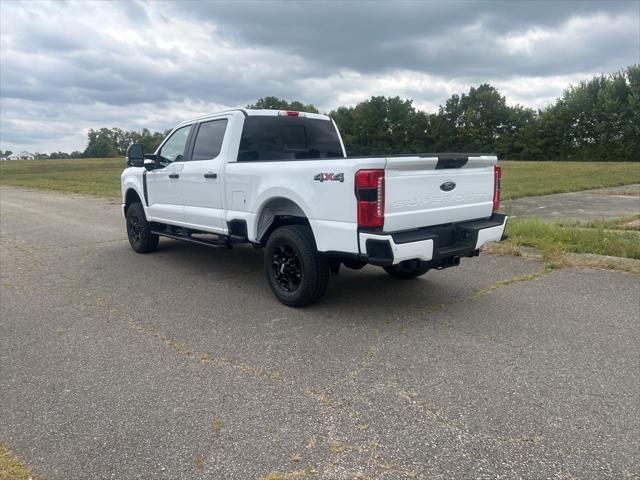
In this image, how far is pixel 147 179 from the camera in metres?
7.67

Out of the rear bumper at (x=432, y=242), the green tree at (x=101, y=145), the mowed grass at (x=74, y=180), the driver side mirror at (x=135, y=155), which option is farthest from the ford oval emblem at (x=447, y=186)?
the green tree at (x=101, y=145)

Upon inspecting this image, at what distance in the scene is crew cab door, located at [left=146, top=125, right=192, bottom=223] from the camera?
689 cm

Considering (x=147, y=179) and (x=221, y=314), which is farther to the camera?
(x=147, y=179)

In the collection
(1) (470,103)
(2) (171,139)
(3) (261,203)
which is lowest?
(3) (261,203)

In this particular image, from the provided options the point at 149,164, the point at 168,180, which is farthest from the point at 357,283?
the point at 149,164

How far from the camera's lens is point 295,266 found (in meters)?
5.10

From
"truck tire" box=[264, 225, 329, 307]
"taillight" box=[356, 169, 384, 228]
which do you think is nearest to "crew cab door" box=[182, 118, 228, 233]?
"truck tire" box=[264, 225, 329, 307]

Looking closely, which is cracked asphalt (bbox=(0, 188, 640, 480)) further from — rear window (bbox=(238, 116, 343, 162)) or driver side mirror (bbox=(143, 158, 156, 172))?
driver side mirror (bbox=(143, 158, 156, 172))

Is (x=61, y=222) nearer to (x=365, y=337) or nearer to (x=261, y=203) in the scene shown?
(x=261, y=203)

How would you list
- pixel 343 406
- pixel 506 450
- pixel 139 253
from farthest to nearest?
pixel 139 253 → pixel 343 406 → pixel 506 450

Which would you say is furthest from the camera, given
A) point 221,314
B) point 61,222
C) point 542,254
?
point 61,222

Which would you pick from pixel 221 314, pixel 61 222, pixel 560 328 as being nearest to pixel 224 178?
pixel 221 314

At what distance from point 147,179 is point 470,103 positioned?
230 ft

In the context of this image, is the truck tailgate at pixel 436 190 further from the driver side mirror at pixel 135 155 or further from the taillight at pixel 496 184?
the driver side mirror at pixel 135 155
